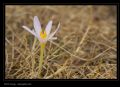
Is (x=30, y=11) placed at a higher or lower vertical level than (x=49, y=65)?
higher
